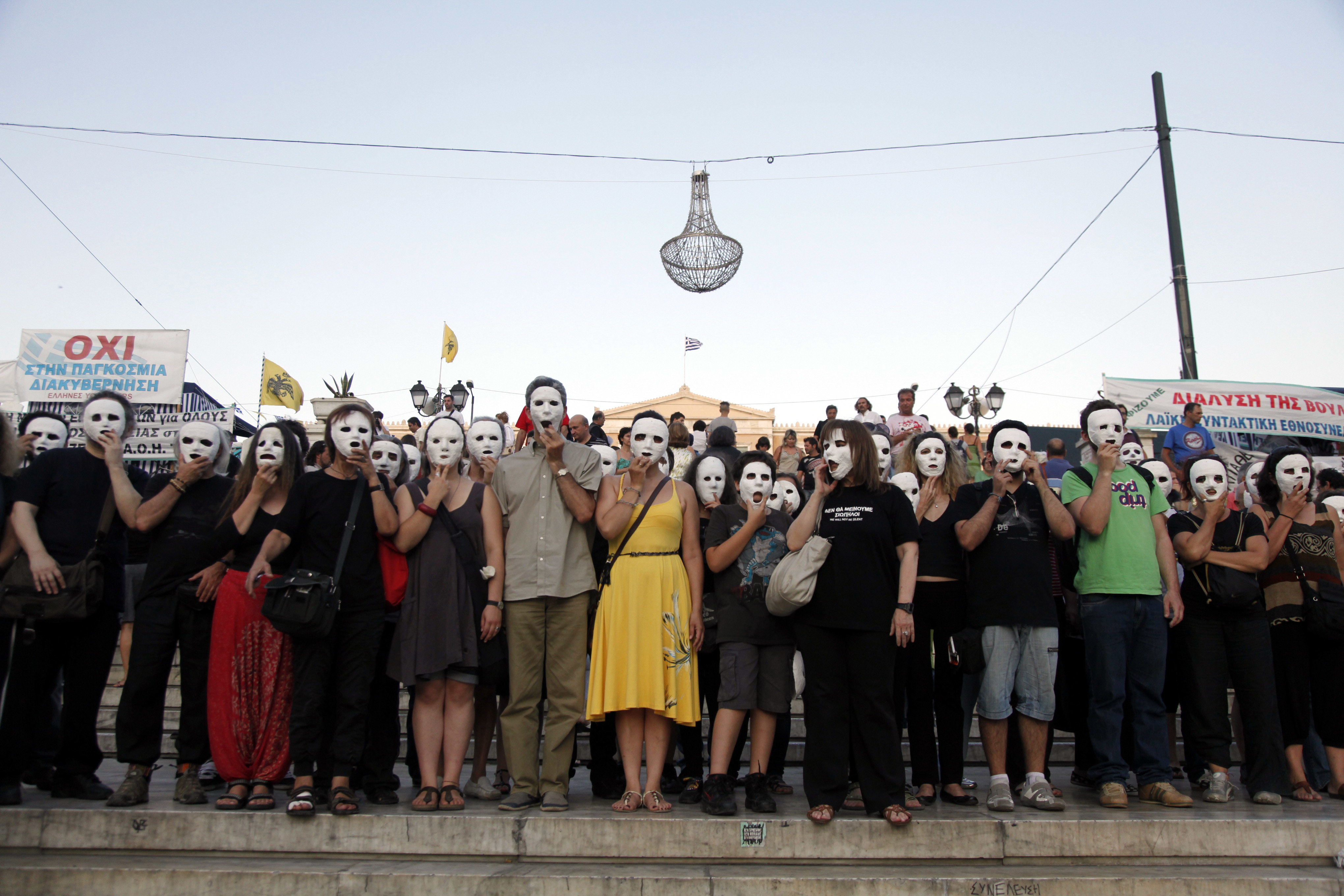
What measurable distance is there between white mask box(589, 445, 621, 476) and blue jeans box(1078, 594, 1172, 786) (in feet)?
9.55

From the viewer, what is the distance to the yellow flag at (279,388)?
17766mm

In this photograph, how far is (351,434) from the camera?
4.66 meters

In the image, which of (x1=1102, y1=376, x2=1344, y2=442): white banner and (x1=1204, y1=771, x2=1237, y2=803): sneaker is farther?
(x1=1102, y1=376, x2=1344, y2=442): white banner

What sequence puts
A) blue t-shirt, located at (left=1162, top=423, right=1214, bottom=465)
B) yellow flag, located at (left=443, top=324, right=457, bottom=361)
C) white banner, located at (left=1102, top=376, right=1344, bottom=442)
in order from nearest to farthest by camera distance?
blue t-shirt, located at (left=1162, top=423, right=1214, bottom=465) → white banner, located at (left=1102, top=376, right=1344, bottom=442) → yellow flag, located at (left=443, top=324, right=457, bottom=361)

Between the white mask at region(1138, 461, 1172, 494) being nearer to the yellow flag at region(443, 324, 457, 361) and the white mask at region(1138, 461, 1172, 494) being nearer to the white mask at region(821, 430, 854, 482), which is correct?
the white mask at region(821, 430, 854, 482)

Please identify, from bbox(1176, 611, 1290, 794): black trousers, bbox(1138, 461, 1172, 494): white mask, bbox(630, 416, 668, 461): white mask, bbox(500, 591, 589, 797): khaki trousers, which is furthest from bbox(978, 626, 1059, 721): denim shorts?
bbox(500, 591, 589, 797): khaki trousers

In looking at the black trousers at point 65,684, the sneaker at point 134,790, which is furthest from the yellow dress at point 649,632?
Answer: the black trousers at point 65,684

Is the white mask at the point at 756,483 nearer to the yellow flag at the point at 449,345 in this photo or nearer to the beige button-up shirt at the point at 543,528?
the beige button-up shirt at the point at 543,528

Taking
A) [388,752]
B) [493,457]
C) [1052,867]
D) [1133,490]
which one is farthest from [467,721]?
[1133,490]

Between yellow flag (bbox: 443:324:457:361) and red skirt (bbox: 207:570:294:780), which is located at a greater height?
yellow flag (bbox: 443:324:457:361)

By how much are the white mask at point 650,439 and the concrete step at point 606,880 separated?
2111mm

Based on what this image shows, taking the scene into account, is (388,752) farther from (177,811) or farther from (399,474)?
(399,474)

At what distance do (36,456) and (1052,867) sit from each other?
616cm

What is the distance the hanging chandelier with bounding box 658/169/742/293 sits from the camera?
1030cm
